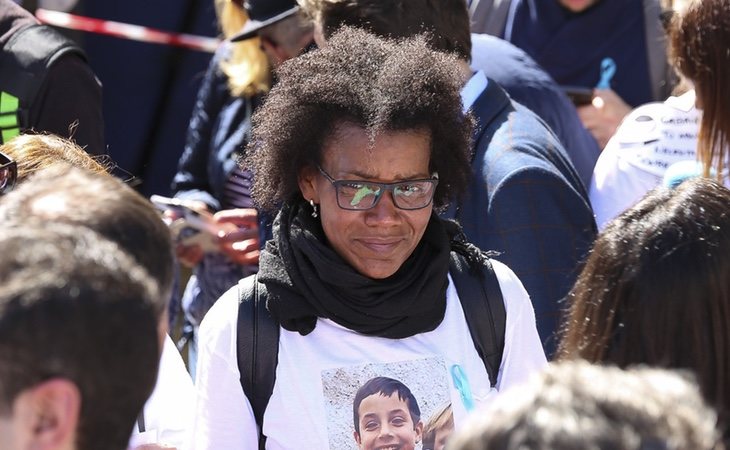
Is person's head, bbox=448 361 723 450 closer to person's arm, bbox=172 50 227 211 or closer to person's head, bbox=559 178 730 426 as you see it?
person's head, bbox=559 178 730 426

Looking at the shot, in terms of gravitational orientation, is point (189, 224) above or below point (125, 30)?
below

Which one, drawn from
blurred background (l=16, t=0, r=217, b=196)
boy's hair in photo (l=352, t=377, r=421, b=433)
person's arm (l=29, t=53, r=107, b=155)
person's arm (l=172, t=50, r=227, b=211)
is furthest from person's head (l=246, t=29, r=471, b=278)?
blurred background (l=16, t=0, r=217, b=196)

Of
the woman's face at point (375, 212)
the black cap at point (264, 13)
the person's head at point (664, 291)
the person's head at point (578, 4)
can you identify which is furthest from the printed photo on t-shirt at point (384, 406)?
the person's head at point (578, 4)

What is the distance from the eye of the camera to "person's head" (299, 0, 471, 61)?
10.5ft

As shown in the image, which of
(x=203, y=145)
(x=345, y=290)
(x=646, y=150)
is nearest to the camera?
(x=345, y=290)

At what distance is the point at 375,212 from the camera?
2664 millimetres

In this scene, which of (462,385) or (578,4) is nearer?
(462,385)

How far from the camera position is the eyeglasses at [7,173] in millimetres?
2580

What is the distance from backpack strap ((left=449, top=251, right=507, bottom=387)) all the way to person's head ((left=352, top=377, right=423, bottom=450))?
0.22 m

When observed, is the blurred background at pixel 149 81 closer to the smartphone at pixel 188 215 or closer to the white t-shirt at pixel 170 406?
the smartphone at pixel 188 215

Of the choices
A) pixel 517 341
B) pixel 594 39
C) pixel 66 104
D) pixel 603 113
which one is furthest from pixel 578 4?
pixel 517 341

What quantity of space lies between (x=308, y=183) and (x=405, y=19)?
675mm

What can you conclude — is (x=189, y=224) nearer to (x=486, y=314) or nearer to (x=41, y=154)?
(x=41, y=154)

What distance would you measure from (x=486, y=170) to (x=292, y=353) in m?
0.85
